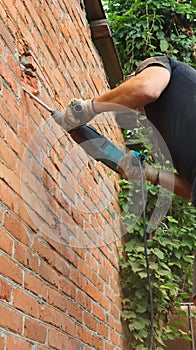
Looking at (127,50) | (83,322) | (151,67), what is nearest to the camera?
(151,67)

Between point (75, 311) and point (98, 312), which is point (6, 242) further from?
point (98, 312)

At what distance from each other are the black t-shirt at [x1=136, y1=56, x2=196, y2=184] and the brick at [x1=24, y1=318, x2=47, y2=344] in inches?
29.5

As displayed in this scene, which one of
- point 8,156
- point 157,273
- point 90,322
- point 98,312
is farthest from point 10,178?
point 157,273

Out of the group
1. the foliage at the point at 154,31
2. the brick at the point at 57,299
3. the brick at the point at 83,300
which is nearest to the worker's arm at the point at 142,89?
the brick at the point at 57,299

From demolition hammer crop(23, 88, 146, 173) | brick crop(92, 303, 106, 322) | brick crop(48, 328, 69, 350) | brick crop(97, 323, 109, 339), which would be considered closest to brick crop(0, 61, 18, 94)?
demolition hammer crop(23, 88, 146, 173)

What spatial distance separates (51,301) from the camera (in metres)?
1.88

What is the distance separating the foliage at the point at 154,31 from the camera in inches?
173

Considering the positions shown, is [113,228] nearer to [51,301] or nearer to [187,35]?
[51,301]

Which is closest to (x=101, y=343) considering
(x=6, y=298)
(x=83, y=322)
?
(x=83, y=322)

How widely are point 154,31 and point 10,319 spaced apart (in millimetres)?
3580

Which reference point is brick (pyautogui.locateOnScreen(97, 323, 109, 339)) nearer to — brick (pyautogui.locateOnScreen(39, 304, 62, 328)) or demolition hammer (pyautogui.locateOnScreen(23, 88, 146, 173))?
brick (pyautogui.locateOnScreen(39, 304, 62, 328))

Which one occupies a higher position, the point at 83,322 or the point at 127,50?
the point at 127,50

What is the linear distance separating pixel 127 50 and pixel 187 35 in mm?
626

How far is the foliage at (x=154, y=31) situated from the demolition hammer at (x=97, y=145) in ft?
8.33
